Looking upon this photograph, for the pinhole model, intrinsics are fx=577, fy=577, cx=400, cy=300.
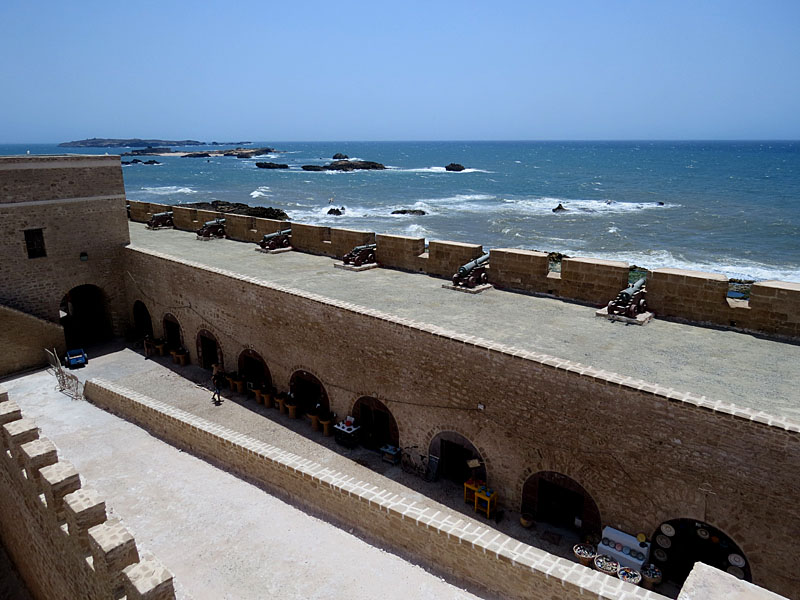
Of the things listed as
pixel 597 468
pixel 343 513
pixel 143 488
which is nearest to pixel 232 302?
pixel 143 488

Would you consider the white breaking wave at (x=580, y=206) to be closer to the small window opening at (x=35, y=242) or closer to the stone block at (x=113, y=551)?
the small window opening at (x=35, y=242)

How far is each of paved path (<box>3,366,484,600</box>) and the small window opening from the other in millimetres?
8222

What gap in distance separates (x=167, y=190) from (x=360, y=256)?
7381 centimetres

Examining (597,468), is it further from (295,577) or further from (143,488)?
(143,488)

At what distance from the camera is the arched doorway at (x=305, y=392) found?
13.6 m

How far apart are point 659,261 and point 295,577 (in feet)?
117

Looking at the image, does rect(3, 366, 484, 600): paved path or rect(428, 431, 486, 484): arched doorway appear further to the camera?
rect(428, 431, 486, 484): arched doorway

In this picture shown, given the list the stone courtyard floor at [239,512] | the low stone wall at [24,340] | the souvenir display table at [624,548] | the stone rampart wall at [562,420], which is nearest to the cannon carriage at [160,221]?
the low stone wall at [24,340]

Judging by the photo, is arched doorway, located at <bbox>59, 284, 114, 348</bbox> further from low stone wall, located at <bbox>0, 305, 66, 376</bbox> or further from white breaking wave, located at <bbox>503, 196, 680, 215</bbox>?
white breaking wave, located at <bbox>503, 196, 680, 215</bbox>

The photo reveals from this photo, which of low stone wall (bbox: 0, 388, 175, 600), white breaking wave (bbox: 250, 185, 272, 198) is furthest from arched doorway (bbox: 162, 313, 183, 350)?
white breaking wave (bbox: 250, 185, 272, 198)

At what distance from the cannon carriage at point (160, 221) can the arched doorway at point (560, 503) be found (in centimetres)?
1953

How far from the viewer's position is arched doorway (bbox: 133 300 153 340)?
19.4m

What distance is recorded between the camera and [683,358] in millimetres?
9750

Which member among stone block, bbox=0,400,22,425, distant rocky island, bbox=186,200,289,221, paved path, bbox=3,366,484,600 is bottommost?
paved path, bbox=3,366,484,600
